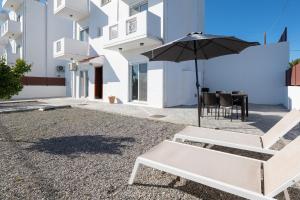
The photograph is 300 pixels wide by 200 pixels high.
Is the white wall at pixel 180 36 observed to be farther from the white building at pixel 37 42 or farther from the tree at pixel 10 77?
the white building at pixel 37 42

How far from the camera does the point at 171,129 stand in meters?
6.64

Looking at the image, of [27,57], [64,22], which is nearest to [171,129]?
[27,57]

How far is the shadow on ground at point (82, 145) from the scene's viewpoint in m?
4.52

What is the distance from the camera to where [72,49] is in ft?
54.4

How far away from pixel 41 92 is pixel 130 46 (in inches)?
569

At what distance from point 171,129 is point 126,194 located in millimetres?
4033

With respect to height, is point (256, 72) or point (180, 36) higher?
point (180, 36)

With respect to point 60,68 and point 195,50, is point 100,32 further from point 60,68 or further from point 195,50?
point 195,50

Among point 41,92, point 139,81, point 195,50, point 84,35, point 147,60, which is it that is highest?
point 84,35

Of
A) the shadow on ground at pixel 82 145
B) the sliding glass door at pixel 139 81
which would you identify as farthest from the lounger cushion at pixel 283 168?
the sliding glass door at pixel 139 81

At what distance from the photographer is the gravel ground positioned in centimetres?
280

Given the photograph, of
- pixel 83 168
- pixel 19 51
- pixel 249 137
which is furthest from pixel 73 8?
pixel 249 137

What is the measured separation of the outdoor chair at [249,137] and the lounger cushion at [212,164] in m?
0.81

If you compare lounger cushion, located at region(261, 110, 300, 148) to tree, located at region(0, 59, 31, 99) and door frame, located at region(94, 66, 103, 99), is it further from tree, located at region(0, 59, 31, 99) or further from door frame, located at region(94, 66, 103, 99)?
door frame, located at region(94, 66, 103, 99)
